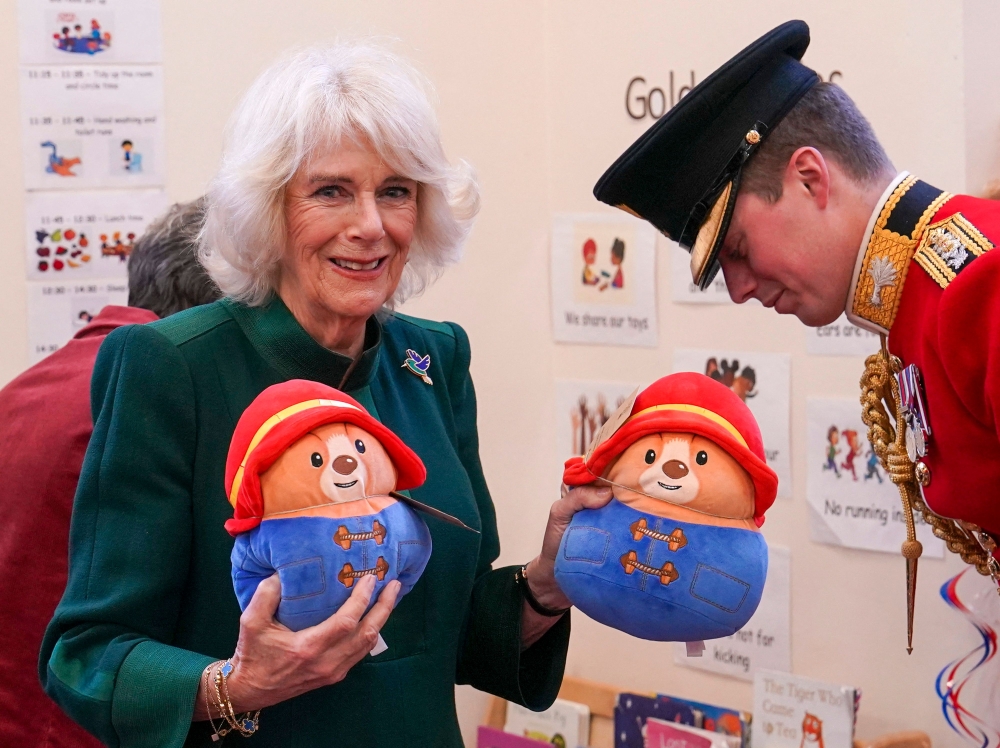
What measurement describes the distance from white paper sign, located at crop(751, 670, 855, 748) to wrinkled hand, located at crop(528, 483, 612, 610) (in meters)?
0.88

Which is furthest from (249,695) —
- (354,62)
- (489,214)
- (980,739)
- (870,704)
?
(489,214)

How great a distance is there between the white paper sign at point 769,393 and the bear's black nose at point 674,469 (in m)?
1.01

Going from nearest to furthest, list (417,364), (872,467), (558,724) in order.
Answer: (417,364)
(872,467)
(558,724)

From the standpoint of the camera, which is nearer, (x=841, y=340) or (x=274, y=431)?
(x=274, y=431)

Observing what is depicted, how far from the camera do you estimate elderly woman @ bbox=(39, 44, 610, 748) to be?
1110 mm

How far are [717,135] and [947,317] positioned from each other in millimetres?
331

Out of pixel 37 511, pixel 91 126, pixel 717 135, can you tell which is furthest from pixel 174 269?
pixel 717 135

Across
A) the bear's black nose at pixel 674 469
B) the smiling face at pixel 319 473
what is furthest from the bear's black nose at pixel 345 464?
the bear's black nose at pixel 674 469

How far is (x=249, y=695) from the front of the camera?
1087 millimetres

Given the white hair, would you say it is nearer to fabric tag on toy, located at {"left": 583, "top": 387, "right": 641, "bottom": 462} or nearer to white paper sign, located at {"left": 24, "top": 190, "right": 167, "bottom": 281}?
fabric tag on toy, located at {"left": 583, "top": 387, "right": 641, "bottom": 462}

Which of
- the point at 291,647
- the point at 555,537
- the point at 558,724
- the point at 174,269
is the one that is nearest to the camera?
the point at 291,647

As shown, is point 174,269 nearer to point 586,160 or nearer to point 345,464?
point 345,464

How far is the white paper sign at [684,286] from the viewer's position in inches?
88.4

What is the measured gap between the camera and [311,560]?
3.47 feet
